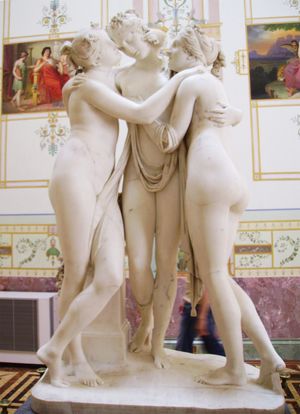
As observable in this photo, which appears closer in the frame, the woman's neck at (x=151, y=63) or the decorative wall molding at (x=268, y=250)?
the woman's neck at (x=151, y=63)

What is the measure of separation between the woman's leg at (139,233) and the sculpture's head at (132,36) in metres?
0.71

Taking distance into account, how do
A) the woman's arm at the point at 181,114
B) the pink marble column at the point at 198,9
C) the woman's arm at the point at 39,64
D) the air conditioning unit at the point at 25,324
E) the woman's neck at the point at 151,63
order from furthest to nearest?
the woman's arm at the point at 39,64, the pink marble column at the point at 198,9, the air conditioning unit at the point at 25,324, the woman's neck at the point at 151,63, the woman's arm at the point at 181,114

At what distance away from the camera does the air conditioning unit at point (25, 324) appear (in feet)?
13.7

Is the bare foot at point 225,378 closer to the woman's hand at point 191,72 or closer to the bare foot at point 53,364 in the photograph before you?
the bare foot at point 53,364

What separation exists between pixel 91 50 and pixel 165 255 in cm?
116

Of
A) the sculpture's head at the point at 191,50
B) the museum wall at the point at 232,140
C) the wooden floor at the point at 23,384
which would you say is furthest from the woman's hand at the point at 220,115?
the museum wall at the point at 232,140

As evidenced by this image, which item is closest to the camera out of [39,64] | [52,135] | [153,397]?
[153,397]

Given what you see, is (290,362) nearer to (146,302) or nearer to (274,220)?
(274,220)

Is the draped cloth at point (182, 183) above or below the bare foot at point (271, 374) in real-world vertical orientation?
above

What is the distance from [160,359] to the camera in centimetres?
212

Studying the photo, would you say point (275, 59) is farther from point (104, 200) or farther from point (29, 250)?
point (29, 250)

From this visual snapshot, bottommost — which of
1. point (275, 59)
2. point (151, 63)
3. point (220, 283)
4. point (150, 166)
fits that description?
point (220, 283)

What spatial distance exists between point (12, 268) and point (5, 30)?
2.88 meters

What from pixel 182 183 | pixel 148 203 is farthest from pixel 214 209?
pixel 148 203
